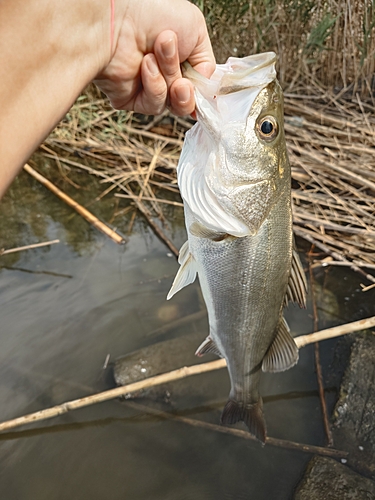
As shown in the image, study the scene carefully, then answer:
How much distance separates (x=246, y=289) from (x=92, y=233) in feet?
9.86

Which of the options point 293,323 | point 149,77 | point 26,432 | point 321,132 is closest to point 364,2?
point 321,132

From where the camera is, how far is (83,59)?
4.97ft

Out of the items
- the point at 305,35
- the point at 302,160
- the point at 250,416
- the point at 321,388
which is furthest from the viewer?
the point at 305,35

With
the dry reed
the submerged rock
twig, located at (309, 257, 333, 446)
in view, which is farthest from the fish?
the dry reed

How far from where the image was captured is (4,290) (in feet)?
12.3

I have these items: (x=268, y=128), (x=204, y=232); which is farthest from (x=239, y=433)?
(x=268, y=128)

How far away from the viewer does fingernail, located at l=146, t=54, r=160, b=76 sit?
176 cm

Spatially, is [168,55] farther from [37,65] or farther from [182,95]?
[37,65]

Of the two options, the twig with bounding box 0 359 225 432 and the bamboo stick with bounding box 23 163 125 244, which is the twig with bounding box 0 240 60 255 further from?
the twig with bounding box 0 359 225 432

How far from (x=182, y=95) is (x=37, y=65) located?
2.05 feet

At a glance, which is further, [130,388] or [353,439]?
[353,439]

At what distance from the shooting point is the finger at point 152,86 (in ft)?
5.79

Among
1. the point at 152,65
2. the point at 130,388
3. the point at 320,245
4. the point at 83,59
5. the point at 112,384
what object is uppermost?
the point at 83,59

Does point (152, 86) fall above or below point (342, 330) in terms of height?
above
